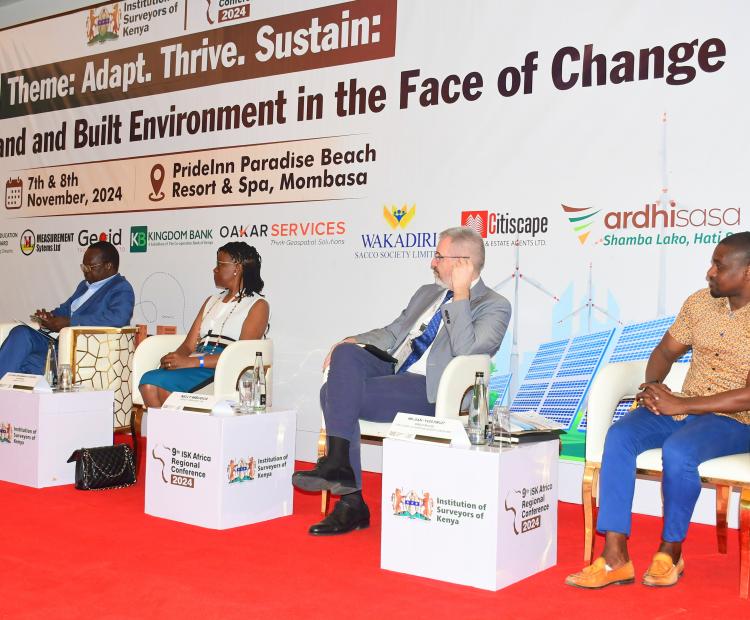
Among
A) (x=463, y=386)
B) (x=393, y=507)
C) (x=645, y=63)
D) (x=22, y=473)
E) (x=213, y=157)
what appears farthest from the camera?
(x=213, y=157)

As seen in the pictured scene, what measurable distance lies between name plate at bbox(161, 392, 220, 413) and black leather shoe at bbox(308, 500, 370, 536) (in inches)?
25.2

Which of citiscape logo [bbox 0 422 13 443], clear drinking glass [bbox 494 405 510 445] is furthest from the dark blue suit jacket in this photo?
clear drinking glass [bbox 494 405 510 445]

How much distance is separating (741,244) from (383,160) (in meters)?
2.28

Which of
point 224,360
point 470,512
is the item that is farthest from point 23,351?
point 470,512

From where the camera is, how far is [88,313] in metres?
5.25

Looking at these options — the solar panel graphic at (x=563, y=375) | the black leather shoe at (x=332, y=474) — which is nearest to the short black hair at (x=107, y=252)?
the black leather shoe at (x=332, y=474)

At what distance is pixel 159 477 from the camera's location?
3.68 meters

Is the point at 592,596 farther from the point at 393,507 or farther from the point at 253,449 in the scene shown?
the point at 253,449

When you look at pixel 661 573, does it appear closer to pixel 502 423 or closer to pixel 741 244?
pixel 502 423

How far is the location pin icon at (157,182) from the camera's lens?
584cm

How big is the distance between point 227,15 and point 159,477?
10.5ft

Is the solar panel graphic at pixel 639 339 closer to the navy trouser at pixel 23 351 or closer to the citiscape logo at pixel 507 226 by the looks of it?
the citiscape logo at pixel 507 226

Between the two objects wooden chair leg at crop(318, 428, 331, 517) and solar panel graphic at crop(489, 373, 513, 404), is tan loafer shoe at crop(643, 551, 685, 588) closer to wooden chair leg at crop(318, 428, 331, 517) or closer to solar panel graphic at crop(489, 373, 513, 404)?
wooden chair leg at crop(318, 428, 331, 517)

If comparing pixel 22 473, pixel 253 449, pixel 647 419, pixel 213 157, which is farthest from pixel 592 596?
pixel 213 157
